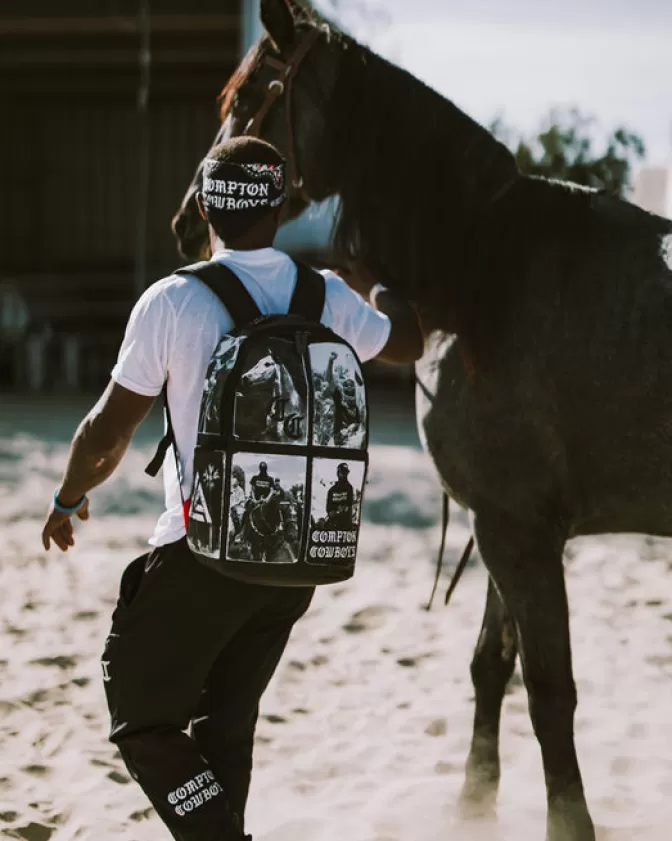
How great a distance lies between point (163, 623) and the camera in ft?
6.11

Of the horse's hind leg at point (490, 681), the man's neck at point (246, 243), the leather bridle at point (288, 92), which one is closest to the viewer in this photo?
the man's neck at point (246, 243)

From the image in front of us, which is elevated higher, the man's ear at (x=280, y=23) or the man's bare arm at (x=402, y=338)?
the man's ear at (x=280, y=23)

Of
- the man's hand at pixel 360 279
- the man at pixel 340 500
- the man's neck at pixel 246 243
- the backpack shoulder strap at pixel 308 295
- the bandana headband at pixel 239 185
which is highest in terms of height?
the bandana headband at pixel 239 185

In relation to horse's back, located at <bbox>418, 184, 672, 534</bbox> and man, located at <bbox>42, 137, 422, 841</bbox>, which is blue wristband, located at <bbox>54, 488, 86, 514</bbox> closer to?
man, located at <bbox>42, 137, 422, 841</bbox>

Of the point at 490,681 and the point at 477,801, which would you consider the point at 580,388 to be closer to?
the point at 490,681

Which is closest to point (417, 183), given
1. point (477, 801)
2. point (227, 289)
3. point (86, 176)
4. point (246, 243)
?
point (246, 243)

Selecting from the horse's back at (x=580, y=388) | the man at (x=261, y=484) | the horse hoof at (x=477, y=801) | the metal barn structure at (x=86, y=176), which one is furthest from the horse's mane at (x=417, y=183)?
the metal barn structure at (x=86, y=176)

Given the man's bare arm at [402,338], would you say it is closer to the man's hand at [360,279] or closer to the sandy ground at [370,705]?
the man's hand at [360,279]

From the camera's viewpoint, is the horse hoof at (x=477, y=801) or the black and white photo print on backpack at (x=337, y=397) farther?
the horse hoof at (x=477, y=801)

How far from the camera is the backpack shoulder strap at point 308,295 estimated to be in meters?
1.93

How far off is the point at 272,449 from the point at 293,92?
118cm

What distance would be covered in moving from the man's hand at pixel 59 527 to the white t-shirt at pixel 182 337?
18 cm

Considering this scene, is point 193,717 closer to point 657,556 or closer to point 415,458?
point 657,556

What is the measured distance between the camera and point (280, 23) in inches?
100.0
